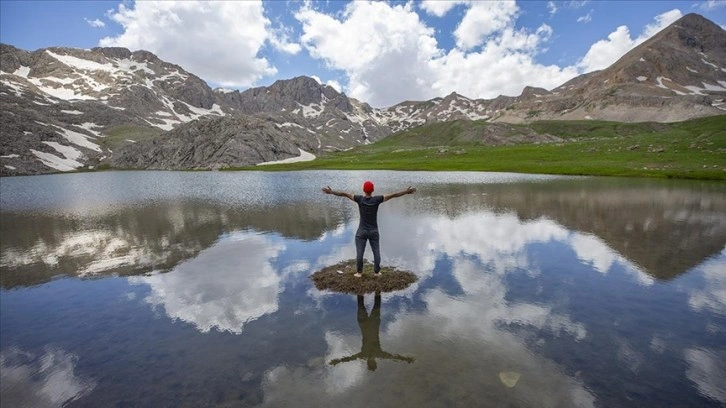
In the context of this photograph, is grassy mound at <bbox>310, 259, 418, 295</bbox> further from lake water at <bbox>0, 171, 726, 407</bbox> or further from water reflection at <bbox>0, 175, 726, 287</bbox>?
water reflection at <bbox>0, 175, 726, 287</bbox>

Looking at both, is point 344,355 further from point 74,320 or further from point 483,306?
point 74,320

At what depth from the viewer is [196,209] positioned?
41.1m

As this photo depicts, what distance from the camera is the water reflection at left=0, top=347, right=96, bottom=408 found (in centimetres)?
894

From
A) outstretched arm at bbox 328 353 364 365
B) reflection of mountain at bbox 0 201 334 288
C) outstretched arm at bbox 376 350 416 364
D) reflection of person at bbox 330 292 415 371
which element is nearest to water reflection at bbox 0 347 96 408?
outstretched arm at bbox 328 353 364 365

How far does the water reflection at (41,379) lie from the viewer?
352 inches

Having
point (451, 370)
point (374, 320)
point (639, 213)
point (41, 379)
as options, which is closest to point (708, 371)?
point (451, 370)

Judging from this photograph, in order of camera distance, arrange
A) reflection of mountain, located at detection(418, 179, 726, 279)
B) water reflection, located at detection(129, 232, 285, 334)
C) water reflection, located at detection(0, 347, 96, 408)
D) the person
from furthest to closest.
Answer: reflection of mountain, located at detection(418, 179, 726, 279) → the person → water reflection, located at detection(129, 232, 285, 334) → water reflection, located at detection(0, 347, 96, 408)

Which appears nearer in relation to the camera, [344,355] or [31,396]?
[31,396]

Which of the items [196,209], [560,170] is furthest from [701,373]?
[560,170]

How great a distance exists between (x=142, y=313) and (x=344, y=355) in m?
8.22

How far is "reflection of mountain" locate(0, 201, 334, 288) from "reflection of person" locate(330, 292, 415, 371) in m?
11.8

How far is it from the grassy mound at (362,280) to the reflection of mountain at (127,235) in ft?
28.0

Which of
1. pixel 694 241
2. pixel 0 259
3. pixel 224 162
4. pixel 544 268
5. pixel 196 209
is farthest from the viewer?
pixel 224 162

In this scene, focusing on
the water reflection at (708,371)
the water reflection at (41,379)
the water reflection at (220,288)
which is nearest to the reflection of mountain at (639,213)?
the water reflection at (708,371)
